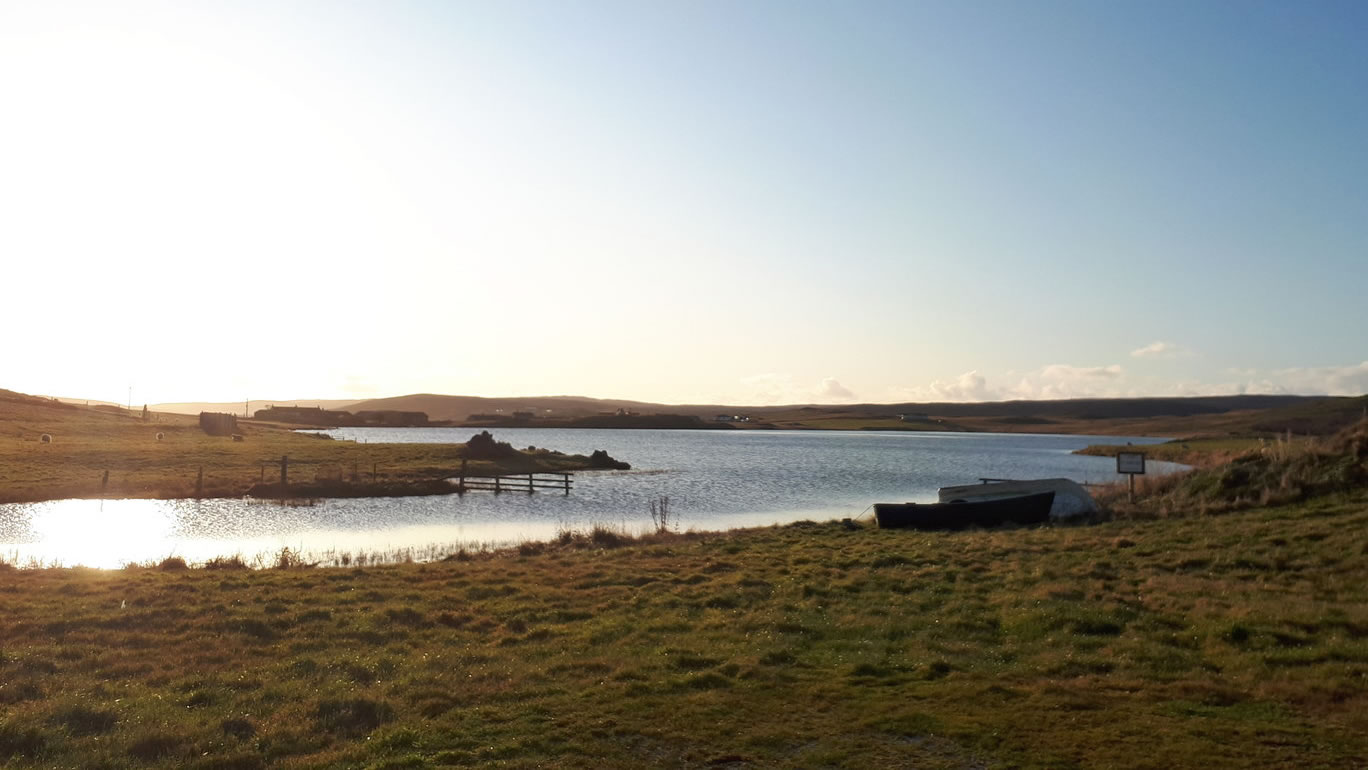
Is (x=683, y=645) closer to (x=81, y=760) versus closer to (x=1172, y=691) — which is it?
(x=1172, y=691)

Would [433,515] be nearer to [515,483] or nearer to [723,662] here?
[515,483]

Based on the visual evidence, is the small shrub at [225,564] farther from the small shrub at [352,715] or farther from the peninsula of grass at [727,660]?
the small shrub at [352,715]

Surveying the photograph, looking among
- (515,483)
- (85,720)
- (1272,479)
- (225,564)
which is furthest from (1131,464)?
(515,483)

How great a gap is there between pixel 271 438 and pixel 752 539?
79.7 meters

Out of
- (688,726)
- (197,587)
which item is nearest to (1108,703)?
(688,726)

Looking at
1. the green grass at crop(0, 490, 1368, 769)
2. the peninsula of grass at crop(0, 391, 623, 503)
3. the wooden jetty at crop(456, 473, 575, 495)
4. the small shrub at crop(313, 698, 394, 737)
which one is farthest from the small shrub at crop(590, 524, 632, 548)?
the peninsula of grass at crop(0, 391, 623, 503)

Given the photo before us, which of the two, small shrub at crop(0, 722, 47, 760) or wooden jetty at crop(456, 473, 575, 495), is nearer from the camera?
small shrub at crop(0, 722, 47, 760)

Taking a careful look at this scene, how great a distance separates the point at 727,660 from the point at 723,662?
9cm

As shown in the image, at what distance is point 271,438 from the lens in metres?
95.2

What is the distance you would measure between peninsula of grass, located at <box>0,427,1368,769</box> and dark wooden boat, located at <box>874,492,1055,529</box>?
8.81 metres

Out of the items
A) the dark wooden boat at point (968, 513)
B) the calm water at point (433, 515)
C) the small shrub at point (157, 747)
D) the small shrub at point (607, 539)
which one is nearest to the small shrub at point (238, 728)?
the small shrub at point (157, 747)

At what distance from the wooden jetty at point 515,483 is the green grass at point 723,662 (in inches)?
1540

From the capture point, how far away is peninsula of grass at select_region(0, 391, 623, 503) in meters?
52.3

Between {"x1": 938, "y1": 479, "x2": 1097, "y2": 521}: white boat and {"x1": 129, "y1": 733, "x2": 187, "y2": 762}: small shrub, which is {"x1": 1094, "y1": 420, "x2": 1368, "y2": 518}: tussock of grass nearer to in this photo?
{"x1": 938, "y1": 479, "x2": 1097, "y2": 521}: white boat
